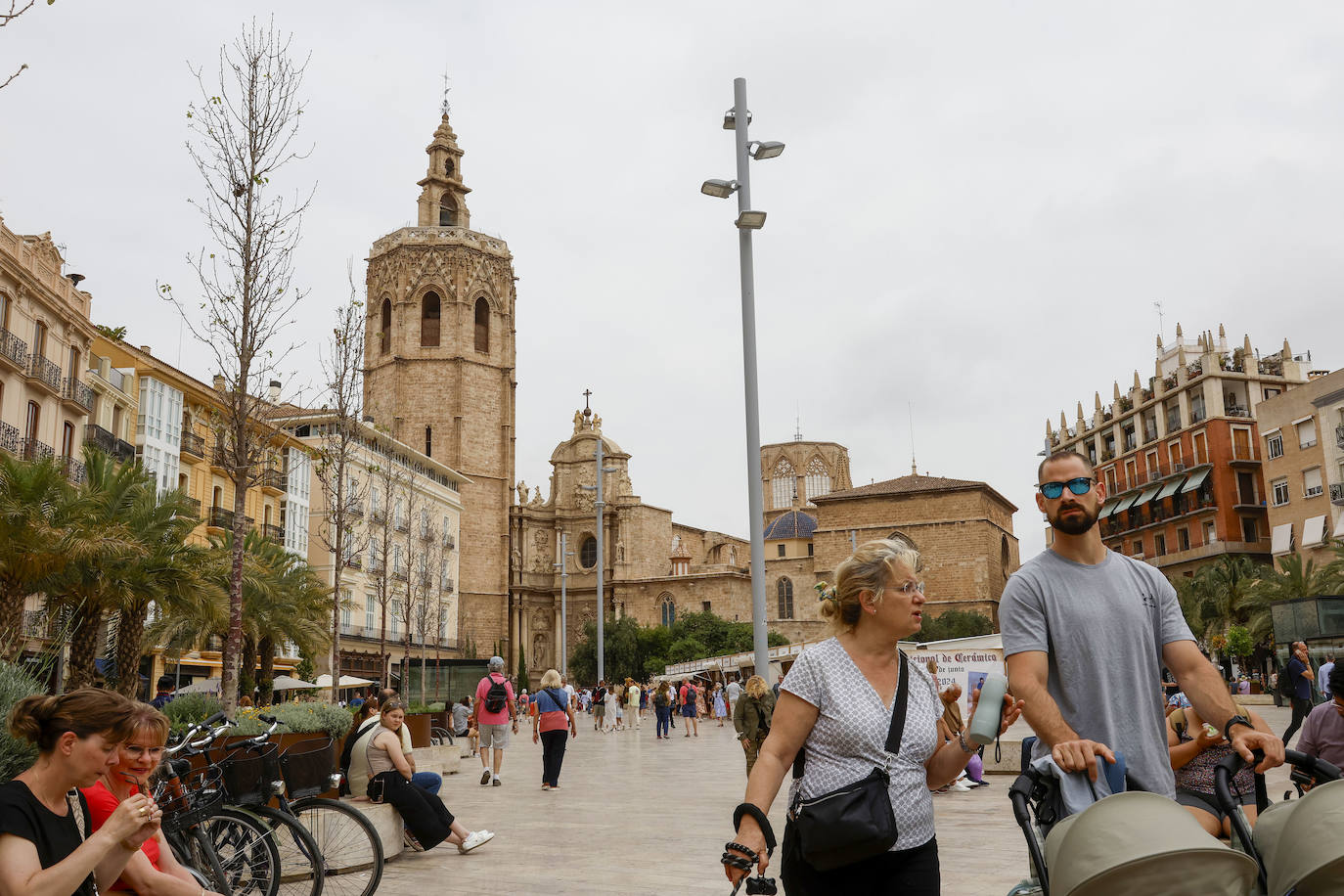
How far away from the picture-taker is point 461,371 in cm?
7219

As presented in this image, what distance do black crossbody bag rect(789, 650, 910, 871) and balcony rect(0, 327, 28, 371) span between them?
91.8ft

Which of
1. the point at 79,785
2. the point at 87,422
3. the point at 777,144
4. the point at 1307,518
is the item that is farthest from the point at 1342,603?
the point at 87,422

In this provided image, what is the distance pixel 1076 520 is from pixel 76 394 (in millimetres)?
31844

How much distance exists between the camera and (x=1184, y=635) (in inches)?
136

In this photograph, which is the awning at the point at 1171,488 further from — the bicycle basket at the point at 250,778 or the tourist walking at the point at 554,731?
the bicycle basket at the point at 250,778

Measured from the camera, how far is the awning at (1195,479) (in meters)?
57.8

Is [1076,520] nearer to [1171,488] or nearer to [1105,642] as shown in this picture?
[1105,642]

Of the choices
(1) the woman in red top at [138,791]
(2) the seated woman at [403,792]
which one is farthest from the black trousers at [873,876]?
(2) the seated woman at [403,792]

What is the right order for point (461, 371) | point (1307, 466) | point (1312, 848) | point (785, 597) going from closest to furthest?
point (1312, 848)
point (1307, 466)
point (461, 371)
point (785, 597)

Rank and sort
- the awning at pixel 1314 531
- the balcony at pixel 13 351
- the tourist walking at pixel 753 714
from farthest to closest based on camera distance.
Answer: the awning at pixel 1314 531 < the balcony at pixel 13 351 < the tourist walking at pixel 753 714

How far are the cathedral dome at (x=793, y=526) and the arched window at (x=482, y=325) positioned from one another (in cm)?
2896

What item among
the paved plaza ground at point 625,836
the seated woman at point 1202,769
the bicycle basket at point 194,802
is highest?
the seated woman at point 1202,769

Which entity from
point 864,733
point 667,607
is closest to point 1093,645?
point 864,733

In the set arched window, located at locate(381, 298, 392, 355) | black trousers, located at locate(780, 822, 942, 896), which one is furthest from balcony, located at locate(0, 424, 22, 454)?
arched window, located at locate(381, 298, 392, 355)
